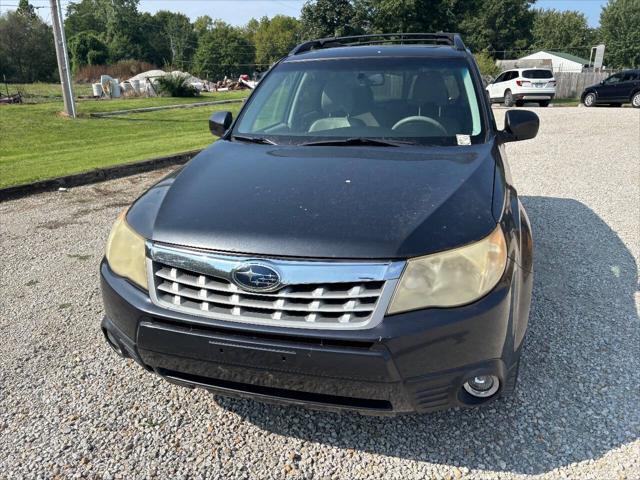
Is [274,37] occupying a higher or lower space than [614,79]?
higher

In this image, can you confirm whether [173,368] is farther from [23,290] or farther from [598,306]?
[598,306]

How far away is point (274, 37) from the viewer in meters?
104

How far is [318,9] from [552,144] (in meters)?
34.0

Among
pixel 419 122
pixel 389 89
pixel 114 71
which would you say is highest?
pixel 114 71

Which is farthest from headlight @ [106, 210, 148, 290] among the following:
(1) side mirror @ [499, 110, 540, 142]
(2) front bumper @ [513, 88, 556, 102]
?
(2) front bumper @ [513, 88, 556, 102]

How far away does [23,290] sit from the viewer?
3.78 meters

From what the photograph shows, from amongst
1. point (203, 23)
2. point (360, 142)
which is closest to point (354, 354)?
point (360, 142)

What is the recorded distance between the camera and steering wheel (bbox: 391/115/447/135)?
295cm

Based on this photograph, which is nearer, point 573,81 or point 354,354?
point 354,354

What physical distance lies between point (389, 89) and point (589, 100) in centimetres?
2403

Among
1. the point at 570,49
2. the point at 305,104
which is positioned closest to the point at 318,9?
the point at 305,104

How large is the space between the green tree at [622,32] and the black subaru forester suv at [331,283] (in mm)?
81942

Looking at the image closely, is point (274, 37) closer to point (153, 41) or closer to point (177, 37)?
point (177, 37)

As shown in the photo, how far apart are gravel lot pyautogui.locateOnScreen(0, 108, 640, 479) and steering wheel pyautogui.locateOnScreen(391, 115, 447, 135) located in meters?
1.37
